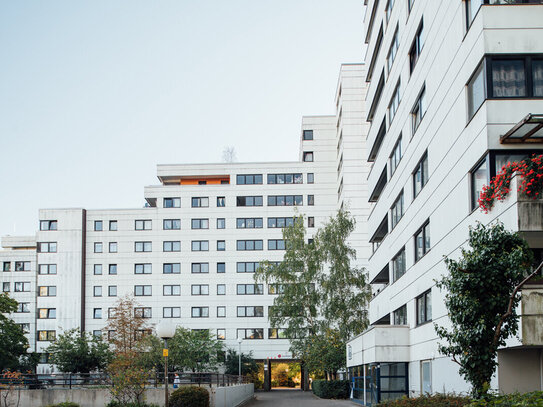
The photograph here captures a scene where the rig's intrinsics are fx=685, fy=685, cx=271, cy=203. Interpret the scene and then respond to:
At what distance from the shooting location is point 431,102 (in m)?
25.4

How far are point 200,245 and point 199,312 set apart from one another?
7.78 meters

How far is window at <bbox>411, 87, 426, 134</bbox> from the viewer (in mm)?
27252

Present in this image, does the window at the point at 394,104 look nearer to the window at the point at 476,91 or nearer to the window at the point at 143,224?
the window at the point at 476,91

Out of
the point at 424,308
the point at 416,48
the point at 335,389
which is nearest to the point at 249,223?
the point at 335,389

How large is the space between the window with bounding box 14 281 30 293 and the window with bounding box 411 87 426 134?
64191mm

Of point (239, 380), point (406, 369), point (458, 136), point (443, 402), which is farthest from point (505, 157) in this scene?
point (239, 380)

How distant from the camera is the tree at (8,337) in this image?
195 ft

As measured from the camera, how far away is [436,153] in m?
24.7

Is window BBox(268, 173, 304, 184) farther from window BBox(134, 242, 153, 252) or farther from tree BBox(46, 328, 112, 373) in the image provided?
tree BBox(46, 328, 112, 373)

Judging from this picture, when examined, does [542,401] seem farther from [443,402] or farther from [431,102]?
[431,102]

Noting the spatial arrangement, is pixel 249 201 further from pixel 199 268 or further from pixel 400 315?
pixel 400 315

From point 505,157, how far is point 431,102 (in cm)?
733

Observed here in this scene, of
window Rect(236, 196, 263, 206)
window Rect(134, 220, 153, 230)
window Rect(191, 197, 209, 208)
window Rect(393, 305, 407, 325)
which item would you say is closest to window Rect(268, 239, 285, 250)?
window Rect(236, 196, 263, 206)

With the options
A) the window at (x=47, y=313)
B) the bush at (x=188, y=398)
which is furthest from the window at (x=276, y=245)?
the bush at (x=188, y=398)
